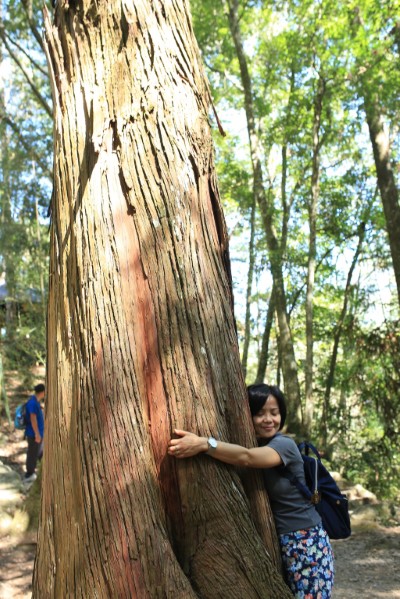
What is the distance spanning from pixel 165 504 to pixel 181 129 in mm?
1674

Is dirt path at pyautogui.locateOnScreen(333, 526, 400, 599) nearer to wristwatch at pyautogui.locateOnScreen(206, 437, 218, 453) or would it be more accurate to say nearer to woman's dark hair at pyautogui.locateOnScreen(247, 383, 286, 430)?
woman's dark hair at pyautogui.locateOnScreen(247, 383, 286, 430)

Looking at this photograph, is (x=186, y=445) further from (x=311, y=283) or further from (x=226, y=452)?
(x=311, y=283)

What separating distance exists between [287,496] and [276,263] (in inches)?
454

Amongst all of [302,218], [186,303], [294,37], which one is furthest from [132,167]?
[302,218]

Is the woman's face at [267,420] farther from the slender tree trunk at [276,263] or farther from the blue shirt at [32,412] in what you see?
the slender tree trunk at [276,263]

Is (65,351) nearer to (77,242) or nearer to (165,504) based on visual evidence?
(77,242)

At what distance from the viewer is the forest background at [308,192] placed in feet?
39.6

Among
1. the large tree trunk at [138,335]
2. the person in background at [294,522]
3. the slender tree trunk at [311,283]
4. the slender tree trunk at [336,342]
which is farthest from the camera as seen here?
the slender tree trunk at [336,342]

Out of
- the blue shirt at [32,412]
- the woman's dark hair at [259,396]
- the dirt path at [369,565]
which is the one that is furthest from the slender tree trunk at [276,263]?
the woman's dark hair at [259,396]

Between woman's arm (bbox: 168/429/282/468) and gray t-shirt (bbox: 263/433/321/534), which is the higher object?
woman's arm (bbox: 168/429/282/468)

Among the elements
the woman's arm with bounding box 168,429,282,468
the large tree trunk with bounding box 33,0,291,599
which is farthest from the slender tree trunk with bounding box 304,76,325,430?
the large tree trunk with bounding box 33,0,291,599

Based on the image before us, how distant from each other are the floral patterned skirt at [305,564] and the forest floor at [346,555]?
→ 13.0ft

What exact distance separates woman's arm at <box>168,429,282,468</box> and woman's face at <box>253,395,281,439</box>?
0.29 meters

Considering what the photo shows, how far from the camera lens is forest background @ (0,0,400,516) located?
39.6 ft
